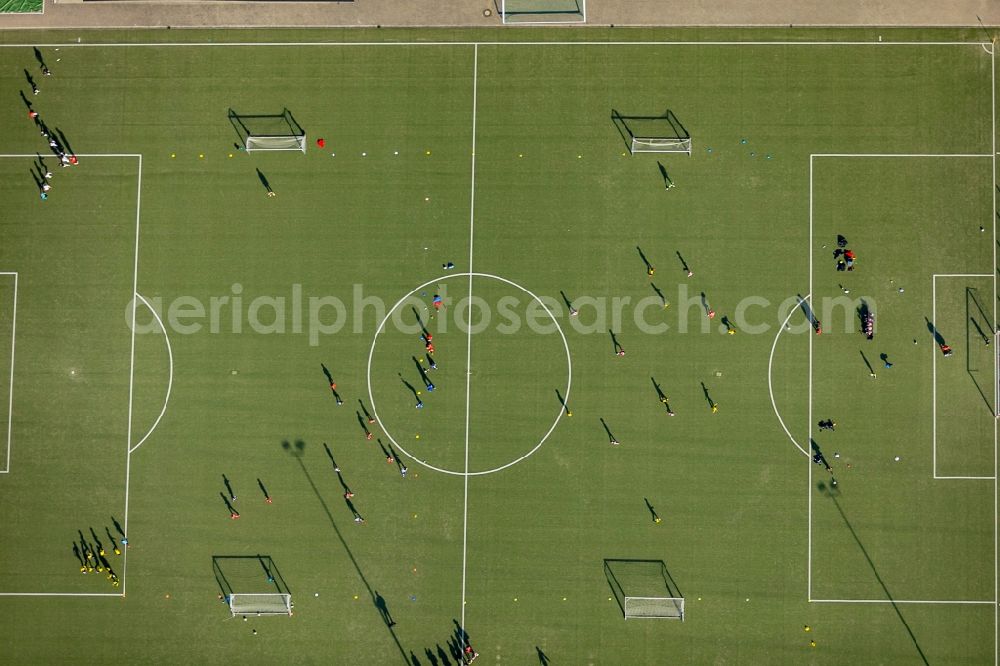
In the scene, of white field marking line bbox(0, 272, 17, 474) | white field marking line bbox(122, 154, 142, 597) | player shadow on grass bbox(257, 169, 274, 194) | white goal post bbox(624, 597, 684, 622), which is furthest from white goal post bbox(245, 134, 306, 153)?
white goal post bbox(624, 597, 684, 622)

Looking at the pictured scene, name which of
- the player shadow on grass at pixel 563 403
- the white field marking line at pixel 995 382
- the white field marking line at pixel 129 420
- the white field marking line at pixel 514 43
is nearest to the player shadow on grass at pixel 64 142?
the white field marking line at pixel 129 420

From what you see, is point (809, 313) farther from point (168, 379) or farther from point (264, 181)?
point (168, 379)

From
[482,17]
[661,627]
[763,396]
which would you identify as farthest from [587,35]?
[661,627]

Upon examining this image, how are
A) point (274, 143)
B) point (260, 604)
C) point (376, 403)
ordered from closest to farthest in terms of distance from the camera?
point (260, 604) → point (376, 403) → point (274, 143)

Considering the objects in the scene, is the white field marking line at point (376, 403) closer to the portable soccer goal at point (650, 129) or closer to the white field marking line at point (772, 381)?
the portable soccer goal at point (650, 129)

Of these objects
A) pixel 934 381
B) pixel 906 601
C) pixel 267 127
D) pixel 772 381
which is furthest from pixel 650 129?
pixel 906 601

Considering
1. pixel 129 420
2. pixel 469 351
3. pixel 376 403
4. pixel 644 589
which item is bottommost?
pixel 644 589

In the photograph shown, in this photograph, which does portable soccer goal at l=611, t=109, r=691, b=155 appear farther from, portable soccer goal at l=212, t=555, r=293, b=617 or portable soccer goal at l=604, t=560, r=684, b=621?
portable soccer goal at l=212, t=555, r=293, b=617
